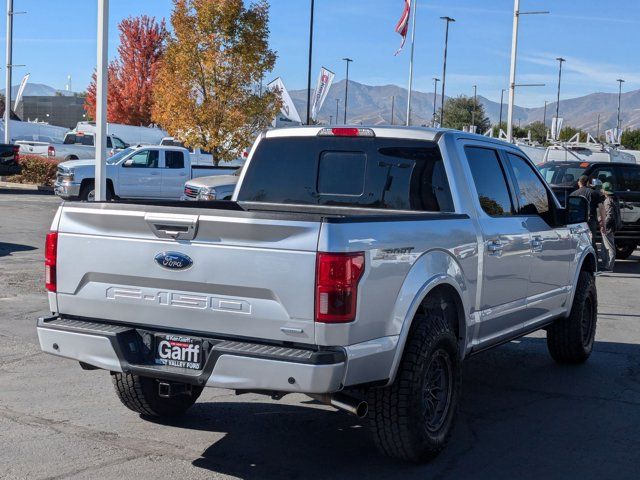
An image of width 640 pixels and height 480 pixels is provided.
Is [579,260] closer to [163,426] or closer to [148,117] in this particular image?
[163,426]

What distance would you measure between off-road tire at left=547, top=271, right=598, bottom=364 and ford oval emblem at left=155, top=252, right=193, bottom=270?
4.42 meters

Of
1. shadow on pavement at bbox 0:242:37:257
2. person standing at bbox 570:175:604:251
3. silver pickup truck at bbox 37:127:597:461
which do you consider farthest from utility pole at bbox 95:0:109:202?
person standing at bbox 570:175:604:251

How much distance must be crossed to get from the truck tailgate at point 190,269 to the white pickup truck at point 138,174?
66.8ft


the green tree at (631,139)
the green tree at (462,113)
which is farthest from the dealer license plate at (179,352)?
the green tree at (462,113)

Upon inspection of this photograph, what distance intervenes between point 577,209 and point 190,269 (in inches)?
169

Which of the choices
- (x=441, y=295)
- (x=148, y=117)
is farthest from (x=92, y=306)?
(x=148, y=117)

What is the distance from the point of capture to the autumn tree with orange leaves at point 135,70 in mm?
59250

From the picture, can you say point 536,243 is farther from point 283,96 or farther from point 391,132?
point 283,96

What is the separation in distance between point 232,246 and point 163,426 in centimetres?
191

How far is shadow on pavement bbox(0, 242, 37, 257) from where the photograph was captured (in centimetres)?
1510

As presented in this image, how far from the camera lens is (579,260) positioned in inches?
319

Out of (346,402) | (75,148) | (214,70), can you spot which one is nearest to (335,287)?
(346,402)

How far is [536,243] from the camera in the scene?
6992mm

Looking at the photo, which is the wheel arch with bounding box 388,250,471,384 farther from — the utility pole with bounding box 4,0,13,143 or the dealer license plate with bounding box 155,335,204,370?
the utility pole with bounding box 4,0,13,143
